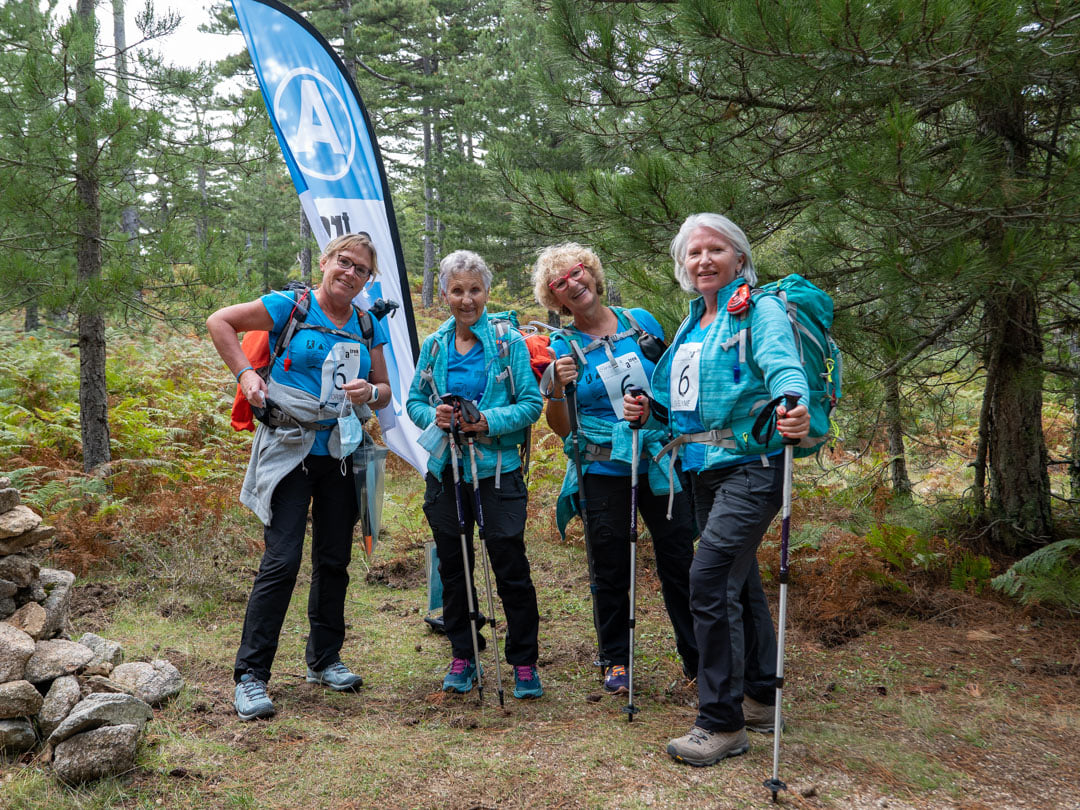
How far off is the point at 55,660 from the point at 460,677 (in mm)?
1950

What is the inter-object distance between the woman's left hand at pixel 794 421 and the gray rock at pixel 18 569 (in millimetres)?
3770

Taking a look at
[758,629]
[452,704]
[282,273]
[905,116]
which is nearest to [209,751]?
[452,704]

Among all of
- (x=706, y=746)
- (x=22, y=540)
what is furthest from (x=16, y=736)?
(x=706, y=746)

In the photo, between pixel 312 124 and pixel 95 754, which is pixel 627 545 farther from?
pixel 312 124

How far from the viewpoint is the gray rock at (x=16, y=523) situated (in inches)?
147

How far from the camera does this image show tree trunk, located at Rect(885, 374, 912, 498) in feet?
16.7

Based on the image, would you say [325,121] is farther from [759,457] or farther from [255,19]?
[759,457]

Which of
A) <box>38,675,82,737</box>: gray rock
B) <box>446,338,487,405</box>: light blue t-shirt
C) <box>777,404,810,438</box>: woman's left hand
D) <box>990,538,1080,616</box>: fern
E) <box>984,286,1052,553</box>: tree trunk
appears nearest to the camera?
<box>777,404,810,438</box>: woman's left hand

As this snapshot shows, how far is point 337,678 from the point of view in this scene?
4.13m

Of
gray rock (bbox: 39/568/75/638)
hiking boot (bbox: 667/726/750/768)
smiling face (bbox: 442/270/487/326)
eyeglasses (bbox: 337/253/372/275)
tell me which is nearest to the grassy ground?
hiking boot (bbox: 667/726/750/768)

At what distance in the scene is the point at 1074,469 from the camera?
5.23 meters

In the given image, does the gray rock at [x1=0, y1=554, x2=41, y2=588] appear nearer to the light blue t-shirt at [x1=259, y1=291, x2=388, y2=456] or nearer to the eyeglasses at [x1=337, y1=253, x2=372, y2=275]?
the light blue t-shirt at [x1=259, y1=291, x2=388, y2=456]

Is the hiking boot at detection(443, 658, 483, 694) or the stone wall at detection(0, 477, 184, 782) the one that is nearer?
the stone wall at detection(0, 477, 184, 782)

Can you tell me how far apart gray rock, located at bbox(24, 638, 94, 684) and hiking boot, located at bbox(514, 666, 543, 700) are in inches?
83.0
